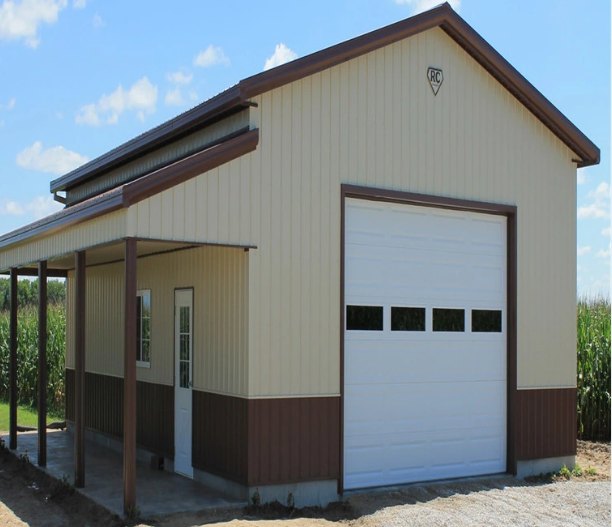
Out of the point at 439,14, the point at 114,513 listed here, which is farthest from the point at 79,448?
the point at 439,14

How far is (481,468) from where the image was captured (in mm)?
11266

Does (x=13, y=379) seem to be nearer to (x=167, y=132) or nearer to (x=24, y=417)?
(x=167, y=132)

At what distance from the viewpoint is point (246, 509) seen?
29.0ft

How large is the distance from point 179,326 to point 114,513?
10.5ft

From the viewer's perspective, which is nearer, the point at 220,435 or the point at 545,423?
the point at 220,435

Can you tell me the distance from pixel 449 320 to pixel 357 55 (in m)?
3.85

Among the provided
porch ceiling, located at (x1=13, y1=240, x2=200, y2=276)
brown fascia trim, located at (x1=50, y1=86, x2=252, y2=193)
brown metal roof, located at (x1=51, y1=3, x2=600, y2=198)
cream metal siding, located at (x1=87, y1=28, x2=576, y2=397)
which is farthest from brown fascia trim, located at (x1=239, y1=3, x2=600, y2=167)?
porch ceiling, located at (x1=13, y1=240, x2=200, y2=276)

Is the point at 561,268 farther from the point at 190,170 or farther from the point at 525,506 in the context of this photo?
the point at 190,170

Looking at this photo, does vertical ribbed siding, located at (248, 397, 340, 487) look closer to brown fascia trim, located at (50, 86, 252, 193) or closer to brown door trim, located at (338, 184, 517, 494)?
brown door trim, located at (338, 184, 517, 494)

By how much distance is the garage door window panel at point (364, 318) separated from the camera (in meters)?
10.2

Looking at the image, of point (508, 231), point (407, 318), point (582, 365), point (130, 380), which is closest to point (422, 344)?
point (407, 318)

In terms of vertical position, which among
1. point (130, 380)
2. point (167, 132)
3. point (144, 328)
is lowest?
point (130, 380)

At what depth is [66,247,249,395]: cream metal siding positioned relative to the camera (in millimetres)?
9453

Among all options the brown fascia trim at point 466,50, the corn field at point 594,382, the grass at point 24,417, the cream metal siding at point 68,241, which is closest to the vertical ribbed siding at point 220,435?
the cream metal siding at point 68,241
